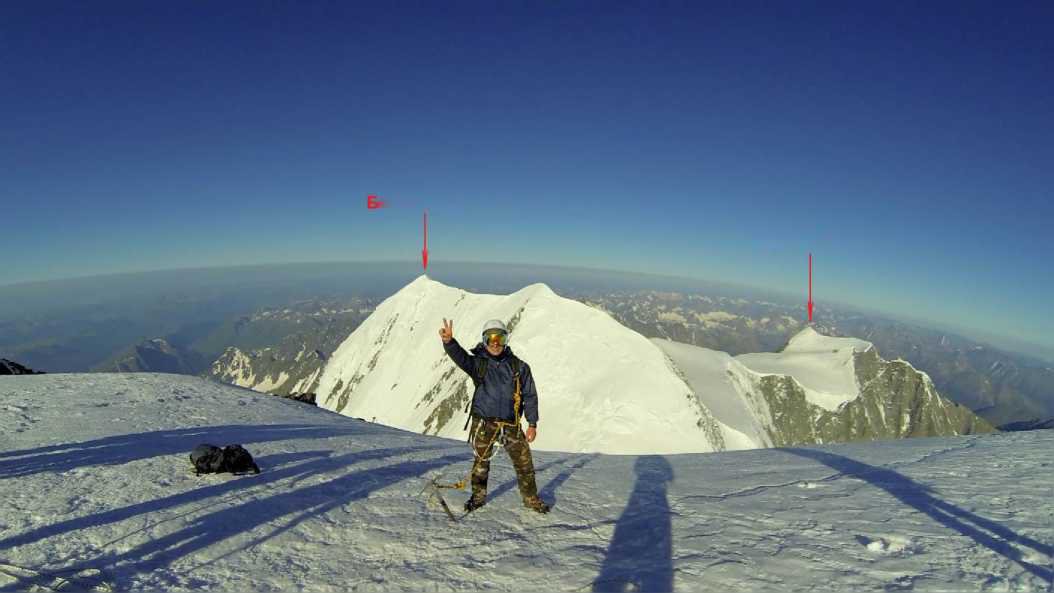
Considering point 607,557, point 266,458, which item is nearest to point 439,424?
point 266,458

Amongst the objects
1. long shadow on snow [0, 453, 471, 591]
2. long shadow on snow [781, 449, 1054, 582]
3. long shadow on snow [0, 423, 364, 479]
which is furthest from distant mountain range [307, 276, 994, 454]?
long shadow on snow [0, 453, 471, 591]

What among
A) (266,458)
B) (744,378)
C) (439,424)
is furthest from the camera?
(744,378)

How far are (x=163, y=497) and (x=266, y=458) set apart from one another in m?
3.03

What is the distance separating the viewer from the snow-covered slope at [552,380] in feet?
Answer: 190

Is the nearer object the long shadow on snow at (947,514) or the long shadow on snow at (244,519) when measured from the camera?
the long shadow on snow at (244,519)

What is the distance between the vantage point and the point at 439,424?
79188 millimetres

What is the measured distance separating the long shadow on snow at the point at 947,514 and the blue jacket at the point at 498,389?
6126mm

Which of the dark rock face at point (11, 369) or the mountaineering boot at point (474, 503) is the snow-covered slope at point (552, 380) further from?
the mountaineering boot at point (474, 503)

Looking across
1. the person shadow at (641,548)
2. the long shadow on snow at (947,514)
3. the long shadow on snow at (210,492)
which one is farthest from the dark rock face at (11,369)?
the long shadow on snow at (947,514)

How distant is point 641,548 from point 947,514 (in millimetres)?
4884

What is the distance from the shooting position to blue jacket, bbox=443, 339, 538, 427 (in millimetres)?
7660

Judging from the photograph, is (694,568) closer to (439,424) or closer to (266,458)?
(266,458)

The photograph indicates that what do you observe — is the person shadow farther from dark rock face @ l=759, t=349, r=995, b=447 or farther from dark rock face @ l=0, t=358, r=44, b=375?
dark rock face @ l=759, t=349, r=995, b=447

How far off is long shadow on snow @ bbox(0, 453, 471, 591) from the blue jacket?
311 cm
